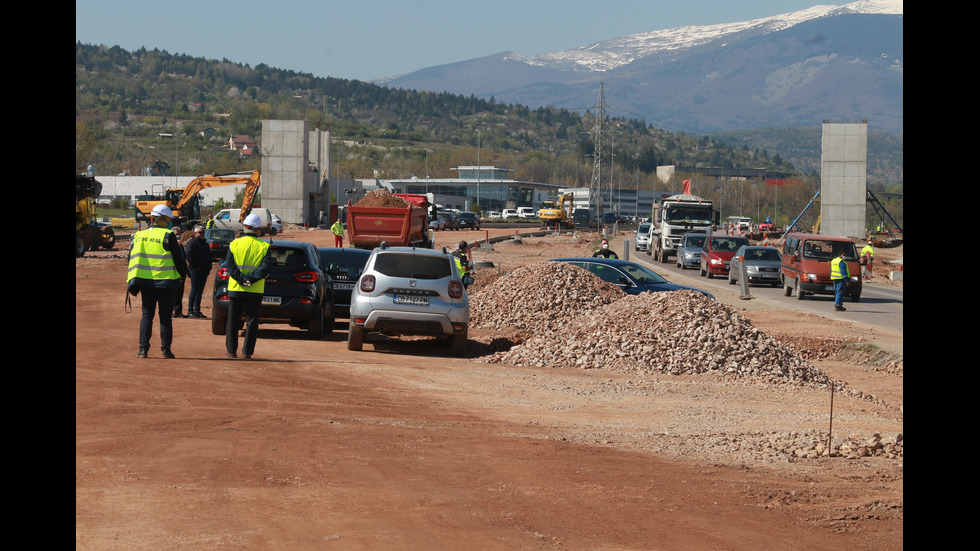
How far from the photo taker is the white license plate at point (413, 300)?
16203 mm

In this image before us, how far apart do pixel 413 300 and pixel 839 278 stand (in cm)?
1664

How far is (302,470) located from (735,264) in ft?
102

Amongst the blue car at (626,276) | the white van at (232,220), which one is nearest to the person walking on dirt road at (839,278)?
the blue car at (626,276)

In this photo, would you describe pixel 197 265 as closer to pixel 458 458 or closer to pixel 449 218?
pixel 458 458

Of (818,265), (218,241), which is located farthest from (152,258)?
(218,241)

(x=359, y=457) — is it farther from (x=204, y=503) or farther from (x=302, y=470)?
(x=204, y=503)

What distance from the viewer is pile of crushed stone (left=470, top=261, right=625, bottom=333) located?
20.8 meters

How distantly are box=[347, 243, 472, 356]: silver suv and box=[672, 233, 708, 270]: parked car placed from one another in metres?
30.7

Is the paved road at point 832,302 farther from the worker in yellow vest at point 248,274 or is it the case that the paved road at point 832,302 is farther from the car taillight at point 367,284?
the worker in yellow vest at point 248,274

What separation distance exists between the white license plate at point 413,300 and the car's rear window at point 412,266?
341 millimetres

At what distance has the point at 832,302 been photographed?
1252 inches

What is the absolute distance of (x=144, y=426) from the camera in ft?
30.8
